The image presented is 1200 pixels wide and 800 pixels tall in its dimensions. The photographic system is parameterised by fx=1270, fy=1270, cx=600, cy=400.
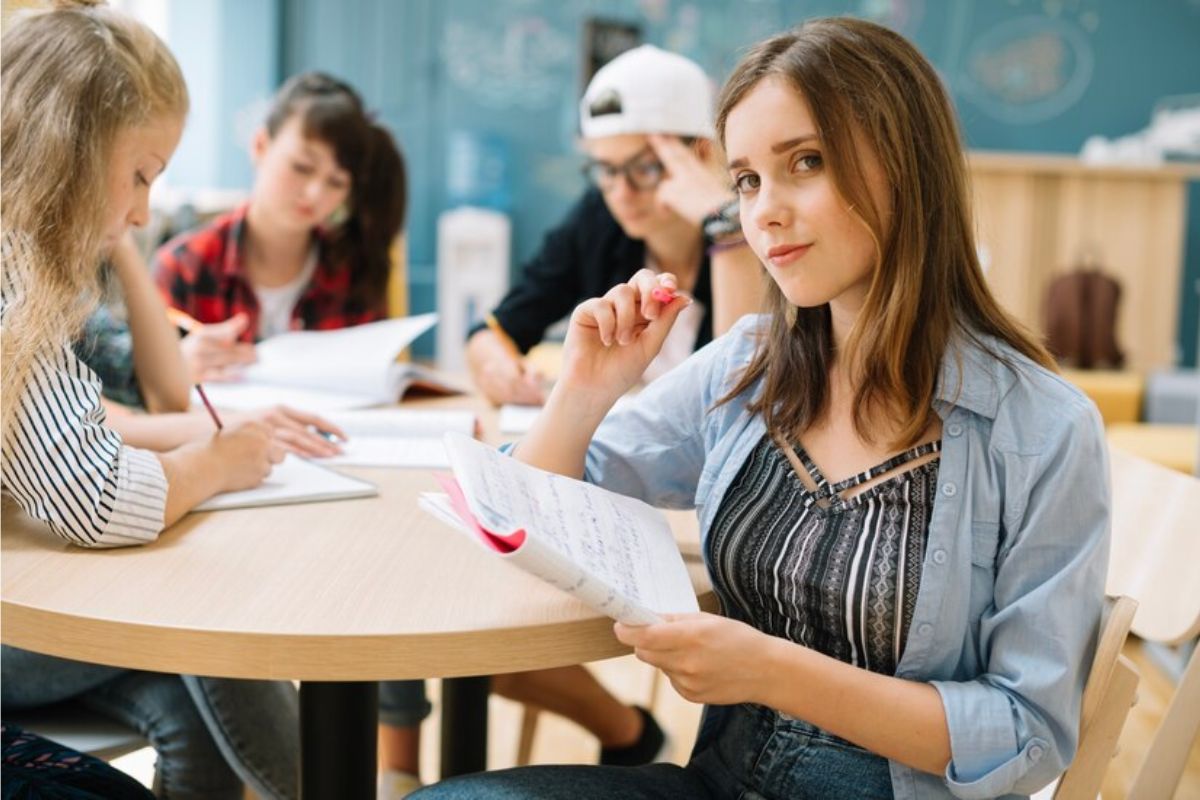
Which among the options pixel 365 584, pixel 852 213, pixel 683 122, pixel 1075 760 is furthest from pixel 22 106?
pixel 683 122

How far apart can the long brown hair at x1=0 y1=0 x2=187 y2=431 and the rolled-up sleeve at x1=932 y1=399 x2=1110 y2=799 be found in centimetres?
79

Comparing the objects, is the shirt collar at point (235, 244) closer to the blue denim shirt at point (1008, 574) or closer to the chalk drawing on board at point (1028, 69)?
the blue denim shirt at point (1008, 574)

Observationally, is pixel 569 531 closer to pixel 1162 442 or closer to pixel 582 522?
pixel 582 522

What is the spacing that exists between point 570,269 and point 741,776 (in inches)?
54.5

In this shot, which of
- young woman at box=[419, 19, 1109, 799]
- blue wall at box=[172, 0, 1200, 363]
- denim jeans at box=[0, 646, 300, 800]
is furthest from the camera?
blue wall at box=[172, 0, 1200, 363]

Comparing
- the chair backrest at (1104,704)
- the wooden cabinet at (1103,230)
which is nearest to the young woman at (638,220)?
the chair backrest at (1104,704)

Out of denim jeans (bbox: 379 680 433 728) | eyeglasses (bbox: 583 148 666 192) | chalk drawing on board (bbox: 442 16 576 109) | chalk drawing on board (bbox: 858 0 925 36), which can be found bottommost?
denim jeans (bbox: 379 680 433 728)

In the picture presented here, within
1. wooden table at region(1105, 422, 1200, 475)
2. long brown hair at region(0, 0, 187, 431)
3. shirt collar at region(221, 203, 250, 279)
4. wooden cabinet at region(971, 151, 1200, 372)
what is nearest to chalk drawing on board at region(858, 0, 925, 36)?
wooden cabinet at region(971, 151, 1200, 372)

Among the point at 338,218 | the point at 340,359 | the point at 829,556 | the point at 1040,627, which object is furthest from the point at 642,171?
the point at 1040,627

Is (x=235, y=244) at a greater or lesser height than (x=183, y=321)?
greater

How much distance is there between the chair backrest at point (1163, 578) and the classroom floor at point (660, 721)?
110 cm

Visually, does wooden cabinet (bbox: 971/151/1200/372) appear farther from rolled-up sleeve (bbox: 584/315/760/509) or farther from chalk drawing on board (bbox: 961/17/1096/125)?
rolled-up sleeve (bbox: 584/315/760/509)

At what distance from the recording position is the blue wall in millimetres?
5285

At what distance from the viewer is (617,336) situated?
1181 mm
